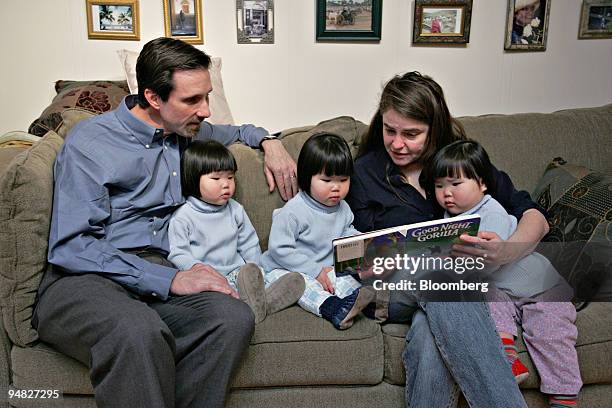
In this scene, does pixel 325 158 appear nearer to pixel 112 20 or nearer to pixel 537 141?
pixel 537 141

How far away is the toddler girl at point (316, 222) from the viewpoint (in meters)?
1.73

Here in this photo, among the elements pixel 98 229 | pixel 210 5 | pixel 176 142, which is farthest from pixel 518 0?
pixel 98 229

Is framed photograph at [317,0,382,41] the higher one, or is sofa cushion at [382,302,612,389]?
framed photograph at [317,0,382,41]

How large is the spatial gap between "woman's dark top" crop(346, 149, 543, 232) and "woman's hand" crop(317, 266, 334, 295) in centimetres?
20

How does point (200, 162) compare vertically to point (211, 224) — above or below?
above

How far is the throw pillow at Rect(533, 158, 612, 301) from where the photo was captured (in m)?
1.70

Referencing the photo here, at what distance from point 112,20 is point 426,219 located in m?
1.74

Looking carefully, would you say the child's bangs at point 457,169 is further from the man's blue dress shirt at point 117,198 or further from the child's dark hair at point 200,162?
the man's blue dress shirt at point 117,198

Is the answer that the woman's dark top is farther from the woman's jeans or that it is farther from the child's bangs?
the woman's jeans

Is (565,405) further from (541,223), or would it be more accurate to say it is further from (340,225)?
(340,225)

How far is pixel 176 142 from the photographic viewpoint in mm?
1770

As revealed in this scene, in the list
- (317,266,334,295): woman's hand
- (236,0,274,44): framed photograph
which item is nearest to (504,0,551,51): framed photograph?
(236,0,274,44): framed photograph

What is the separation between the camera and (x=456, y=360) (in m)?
1.42

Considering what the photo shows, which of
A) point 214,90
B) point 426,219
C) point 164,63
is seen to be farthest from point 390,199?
point 214,90
